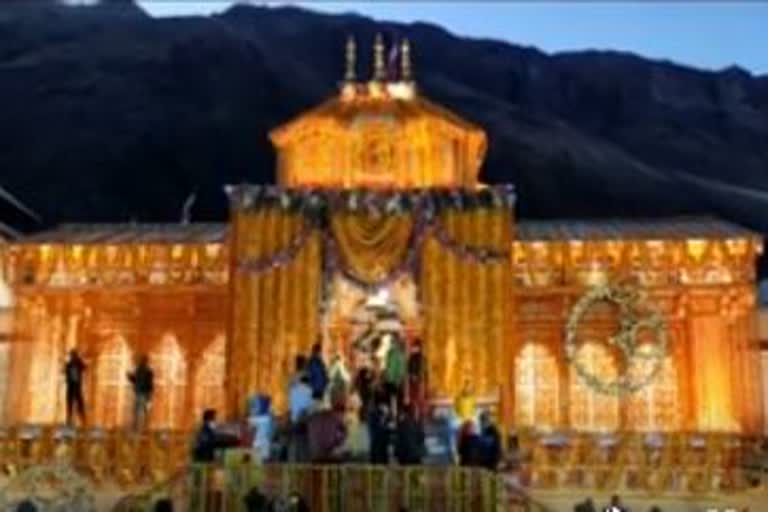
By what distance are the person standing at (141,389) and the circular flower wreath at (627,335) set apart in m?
9.60

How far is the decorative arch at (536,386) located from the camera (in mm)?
28297

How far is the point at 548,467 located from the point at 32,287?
13.0 metres

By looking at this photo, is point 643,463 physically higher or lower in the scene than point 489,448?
lower

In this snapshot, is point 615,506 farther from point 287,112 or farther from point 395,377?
point 287,112

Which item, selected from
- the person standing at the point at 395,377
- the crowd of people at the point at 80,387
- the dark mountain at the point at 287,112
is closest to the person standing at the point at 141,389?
the crowd of people at the point at 80,387

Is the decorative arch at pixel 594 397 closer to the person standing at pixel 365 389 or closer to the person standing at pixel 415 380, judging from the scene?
the person standing at pixel 415 380

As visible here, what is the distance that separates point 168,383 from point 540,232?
9.64 metres

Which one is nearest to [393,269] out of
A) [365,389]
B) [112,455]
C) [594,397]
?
[594,397]

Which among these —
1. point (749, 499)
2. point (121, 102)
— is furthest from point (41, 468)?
point (121, 102)

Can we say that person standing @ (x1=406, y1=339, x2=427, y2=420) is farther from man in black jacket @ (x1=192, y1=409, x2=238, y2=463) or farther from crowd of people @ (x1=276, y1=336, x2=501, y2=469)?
man in black jacket @ (x1=192, y1=409, x2=238, y2=463)

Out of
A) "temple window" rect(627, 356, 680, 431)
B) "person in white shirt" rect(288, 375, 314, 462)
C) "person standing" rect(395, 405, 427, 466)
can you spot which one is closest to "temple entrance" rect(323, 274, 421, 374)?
"temple window" rect(627, 356, 680, 431)

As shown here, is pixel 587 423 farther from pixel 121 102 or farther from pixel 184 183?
pixel 121 102

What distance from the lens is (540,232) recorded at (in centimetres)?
2983

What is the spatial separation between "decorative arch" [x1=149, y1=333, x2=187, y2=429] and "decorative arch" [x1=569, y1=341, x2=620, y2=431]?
361 inches
